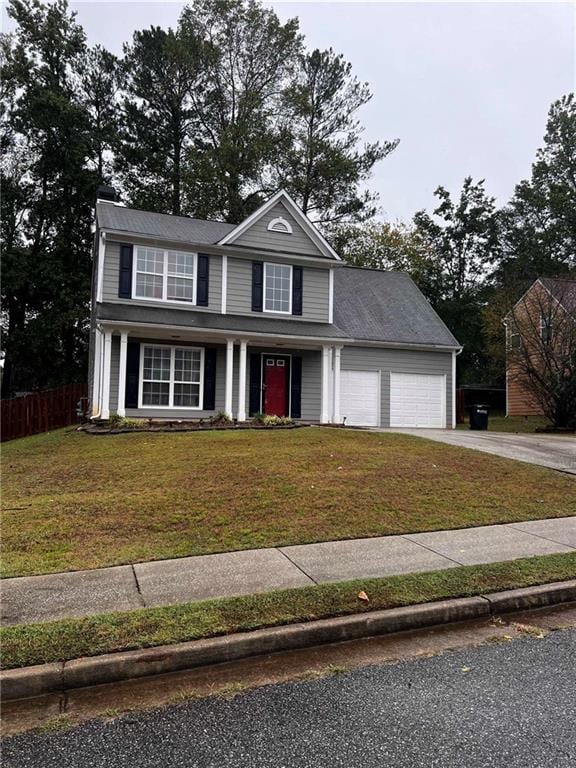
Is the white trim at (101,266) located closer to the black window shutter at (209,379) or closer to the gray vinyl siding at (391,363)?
the black window shutter at (209,379)

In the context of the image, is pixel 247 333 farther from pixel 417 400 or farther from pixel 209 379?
pixel 417 400

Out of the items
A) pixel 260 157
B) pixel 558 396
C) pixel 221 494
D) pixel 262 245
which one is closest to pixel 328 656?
pixel 221 494

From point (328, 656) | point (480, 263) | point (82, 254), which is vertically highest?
point (480, 263)

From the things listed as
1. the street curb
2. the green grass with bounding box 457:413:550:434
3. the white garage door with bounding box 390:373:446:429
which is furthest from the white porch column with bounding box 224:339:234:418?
the street curb

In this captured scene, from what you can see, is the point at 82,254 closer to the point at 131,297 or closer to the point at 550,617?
the point at 131,297

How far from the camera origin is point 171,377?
50.9ft

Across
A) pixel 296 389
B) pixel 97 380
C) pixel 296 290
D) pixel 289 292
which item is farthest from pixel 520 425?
pixel 97 380

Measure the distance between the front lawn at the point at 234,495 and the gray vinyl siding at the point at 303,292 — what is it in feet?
20.6

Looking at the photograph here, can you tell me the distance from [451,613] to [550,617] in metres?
0.87

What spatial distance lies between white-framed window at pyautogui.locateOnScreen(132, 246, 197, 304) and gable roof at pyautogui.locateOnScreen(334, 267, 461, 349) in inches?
211

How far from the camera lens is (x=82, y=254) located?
2667 centimetres

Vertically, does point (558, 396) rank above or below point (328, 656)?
above

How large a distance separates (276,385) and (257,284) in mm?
3337

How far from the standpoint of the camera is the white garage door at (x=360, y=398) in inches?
709
